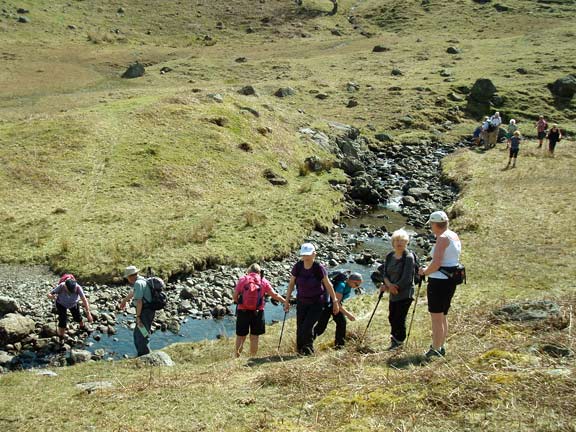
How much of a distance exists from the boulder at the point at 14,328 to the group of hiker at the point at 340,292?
→ 562 centimetres

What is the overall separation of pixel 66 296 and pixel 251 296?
25.8 feet

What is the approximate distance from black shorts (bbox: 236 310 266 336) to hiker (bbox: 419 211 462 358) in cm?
541

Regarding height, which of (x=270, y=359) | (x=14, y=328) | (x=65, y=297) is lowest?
(x=14, y=328)

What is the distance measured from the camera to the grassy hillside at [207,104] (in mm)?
30109

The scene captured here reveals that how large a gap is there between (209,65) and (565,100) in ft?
143

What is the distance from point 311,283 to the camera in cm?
1426

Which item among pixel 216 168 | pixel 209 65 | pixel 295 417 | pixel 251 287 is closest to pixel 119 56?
pixel 209 65

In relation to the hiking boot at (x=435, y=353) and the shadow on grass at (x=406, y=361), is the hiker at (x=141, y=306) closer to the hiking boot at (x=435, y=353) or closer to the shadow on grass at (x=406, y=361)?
the shadow on grass at (x=406, y=361)

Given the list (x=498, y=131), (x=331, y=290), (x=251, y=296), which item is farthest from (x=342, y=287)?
(x=498, y=131)

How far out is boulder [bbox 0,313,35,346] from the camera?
2020cm

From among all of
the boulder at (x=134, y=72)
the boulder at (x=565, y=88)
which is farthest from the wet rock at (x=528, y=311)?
the boulder at (x=134, y=72)

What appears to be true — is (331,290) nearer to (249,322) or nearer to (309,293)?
(309,293)

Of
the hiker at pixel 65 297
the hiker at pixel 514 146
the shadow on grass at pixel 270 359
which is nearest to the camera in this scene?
the shadow on grass at pixel 270 359

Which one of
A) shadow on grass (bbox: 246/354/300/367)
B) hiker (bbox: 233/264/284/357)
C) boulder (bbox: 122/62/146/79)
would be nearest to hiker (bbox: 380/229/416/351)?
shadow on grass (bbox: 246/354/300/367)
